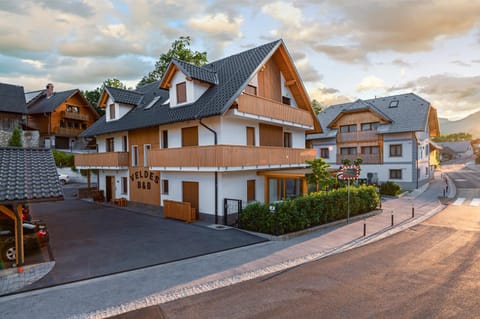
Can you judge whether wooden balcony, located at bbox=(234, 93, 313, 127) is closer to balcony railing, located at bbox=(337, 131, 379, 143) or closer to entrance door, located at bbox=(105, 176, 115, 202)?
balcony railing, located at bbox=(337, 131, 379, 143)

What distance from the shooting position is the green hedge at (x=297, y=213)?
13.2m

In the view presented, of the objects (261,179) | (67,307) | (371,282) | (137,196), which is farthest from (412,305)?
(137,196)

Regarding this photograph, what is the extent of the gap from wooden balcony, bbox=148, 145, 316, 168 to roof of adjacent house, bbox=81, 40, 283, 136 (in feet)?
6.17

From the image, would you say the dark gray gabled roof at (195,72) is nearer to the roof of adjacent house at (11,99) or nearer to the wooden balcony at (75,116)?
the roof of adjacent house at (11,99)

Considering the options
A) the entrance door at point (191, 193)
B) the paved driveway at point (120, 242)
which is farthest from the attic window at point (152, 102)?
the paved driveway at point (120, 242)

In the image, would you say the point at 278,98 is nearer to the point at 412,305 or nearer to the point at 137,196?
the point at 137,196

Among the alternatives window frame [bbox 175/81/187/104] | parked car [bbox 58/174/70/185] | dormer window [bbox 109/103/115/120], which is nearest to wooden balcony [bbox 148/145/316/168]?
window frame [bbox 175/81/187/104]

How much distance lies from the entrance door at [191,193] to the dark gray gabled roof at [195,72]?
6.48m

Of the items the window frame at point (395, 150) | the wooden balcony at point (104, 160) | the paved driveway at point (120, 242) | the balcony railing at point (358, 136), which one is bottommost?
the paved driveway at point (120, 242)

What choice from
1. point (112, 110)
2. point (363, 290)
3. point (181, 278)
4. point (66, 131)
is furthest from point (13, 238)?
point (66, 131)

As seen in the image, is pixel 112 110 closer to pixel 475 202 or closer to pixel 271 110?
pixel 271 110

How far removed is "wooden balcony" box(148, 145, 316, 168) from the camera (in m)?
14.5

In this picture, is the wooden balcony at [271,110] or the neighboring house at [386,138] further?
the neighboring house at [386,138]

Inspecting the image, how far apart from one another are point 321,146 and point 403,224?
2296cm
